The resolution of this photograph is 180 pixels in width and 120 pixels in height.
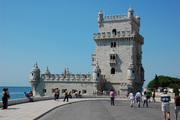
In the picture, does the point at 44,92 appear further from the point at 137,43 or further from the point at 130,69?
the point at 137,43

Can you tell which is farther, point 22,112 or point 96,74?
point 96,74

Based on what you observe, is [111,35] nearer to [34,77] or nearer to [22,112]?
[34,77]

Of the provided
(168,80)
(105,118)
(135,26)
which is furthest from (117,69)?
(168,80)

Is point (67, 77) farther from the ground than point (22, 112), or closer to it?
farther from the ground

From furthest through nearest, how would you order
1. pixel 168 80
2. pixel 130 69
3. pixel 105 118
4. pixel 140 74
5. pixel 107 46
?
pixel 168 80
pixel 140 74
pixel 107 46
pixel 130 69
pixel 105 118

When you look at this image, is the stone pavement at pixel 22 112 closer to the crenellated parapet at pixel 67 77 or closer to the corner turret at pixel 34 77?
the crenellated parapet at pixel 67 77

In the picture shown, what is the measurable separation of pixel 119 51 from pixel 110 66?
12.1 feet

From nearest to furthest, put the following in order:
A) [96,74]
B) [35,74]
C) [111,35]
A: [96,74]
[111,35]
[35,74]

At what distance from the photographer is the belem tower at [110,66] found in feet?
171

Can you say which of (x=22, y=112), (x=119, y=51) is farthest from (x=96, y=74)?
(x=22, y=112)

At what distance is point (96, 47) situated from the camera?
55.7 meters

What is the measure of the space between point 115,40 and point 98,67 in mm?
7049

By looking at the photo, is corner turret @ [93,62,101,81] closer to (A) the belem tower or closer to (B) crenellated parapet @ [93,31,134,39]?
(A) the belem tower

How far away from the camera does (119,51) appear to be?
5338 cm
